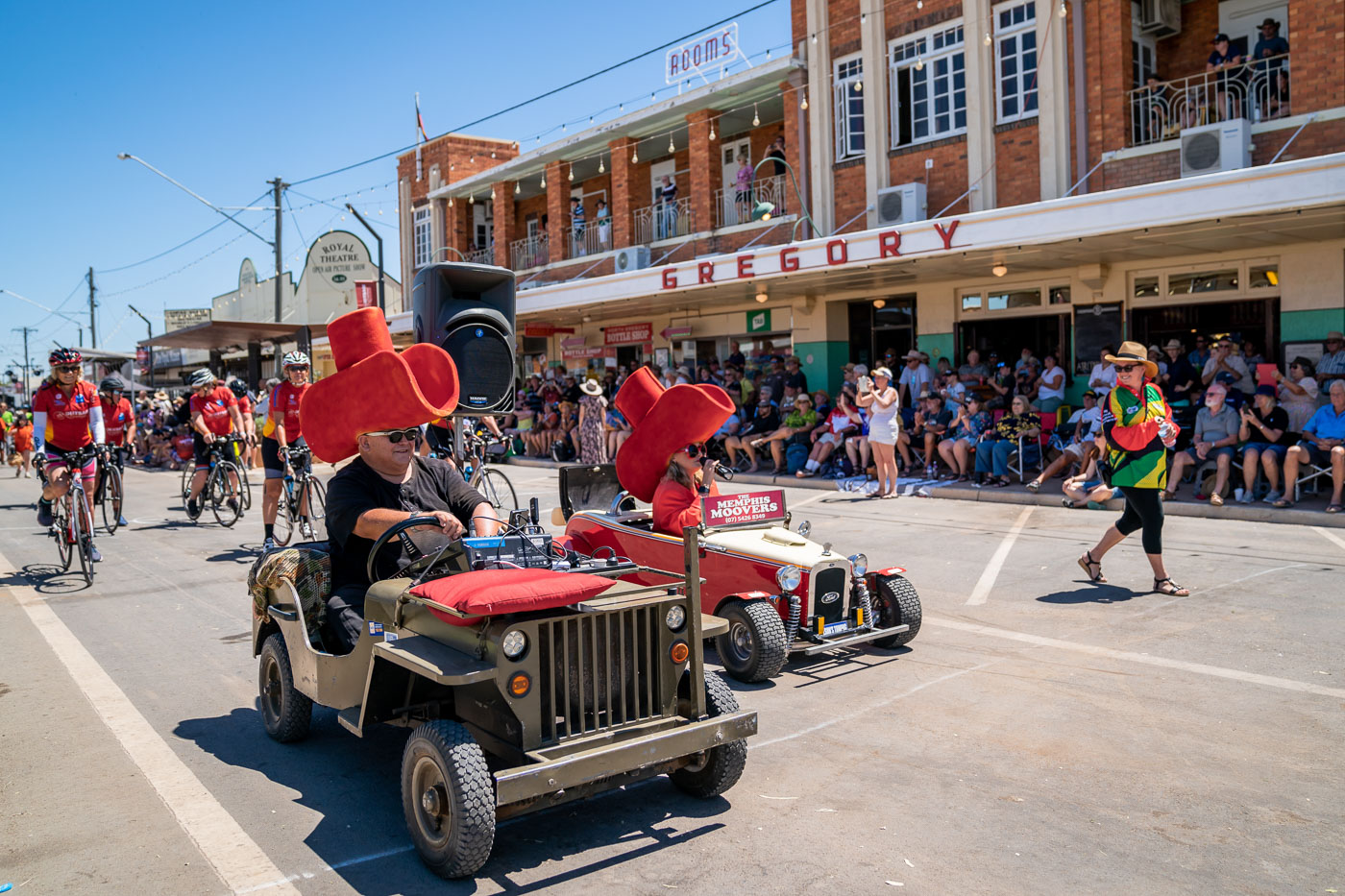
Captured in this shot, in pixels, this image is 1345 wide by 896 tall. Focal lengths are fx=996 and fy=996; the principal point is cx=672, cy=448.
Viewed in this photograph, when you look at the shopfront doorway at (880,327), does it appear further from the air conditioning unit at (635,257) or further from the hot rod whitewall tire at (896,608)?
the hot rod whitewall tire at (896,608)

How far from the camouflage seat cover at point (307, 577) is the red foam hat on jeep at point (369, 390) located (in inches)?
20.5

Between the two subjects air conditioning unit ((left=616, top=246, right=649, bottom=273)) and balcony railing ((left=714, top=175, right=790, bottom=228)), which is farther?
air conditioning unit ((left=616, top=246, right=649, bottom=273))

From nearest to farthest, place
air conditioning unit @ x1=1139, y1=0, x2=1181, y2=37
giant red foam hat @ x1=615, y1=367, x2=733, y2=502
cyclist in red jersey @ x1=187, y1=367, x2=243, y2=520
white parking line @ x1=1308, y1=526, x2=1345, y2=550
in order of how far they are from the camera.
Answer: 1. giant red foam hat @ x1=615, y1=367, x2=733, y2=502
2. white parking line @ x1=1308, y1=526, x2=1345, y2=550
3. cyclist in red jersey @ x1=187, y1=367, x2=243, y2=520
4. air conditioning unit @ x1=1139, y1=0, x2=1181, y2=37

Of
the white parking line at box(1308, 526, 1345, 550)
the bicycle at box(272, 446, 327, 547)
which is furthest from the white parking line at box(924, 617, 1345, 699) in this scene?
the bicycle at box(272, 446, 327, 547)

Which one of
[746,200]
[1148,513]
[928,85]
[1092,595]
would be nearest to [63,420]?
[1092,595]

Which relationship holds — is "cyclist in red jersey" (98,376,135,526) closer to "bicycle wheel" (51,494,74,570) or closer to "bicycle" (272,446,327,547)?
"bicycle wheel" (51,494,74,570)

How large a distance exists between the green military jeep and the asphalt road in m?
0.29

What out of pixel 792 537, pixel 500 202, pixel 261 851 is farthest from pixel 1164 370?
pixel 500 202

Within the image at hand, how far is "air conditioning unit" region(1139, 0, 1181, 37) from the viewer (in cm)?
1545

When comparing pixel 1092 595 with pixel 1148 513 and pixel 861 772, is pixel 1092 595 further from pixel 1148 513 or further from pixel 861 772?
pixel 861 772

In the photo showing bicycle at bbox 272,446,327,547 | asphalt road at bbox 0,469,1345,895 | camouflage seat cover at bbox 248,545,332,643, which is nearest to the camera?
asphalt road at bbox 0,469,1345,895

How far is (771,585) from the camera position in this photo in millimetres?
6383

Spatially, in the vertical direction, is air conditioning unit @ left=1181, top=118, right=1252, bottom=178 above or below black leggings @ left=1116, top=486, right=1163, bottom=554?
above

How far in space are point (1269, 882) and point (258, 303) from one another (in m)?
45.5
